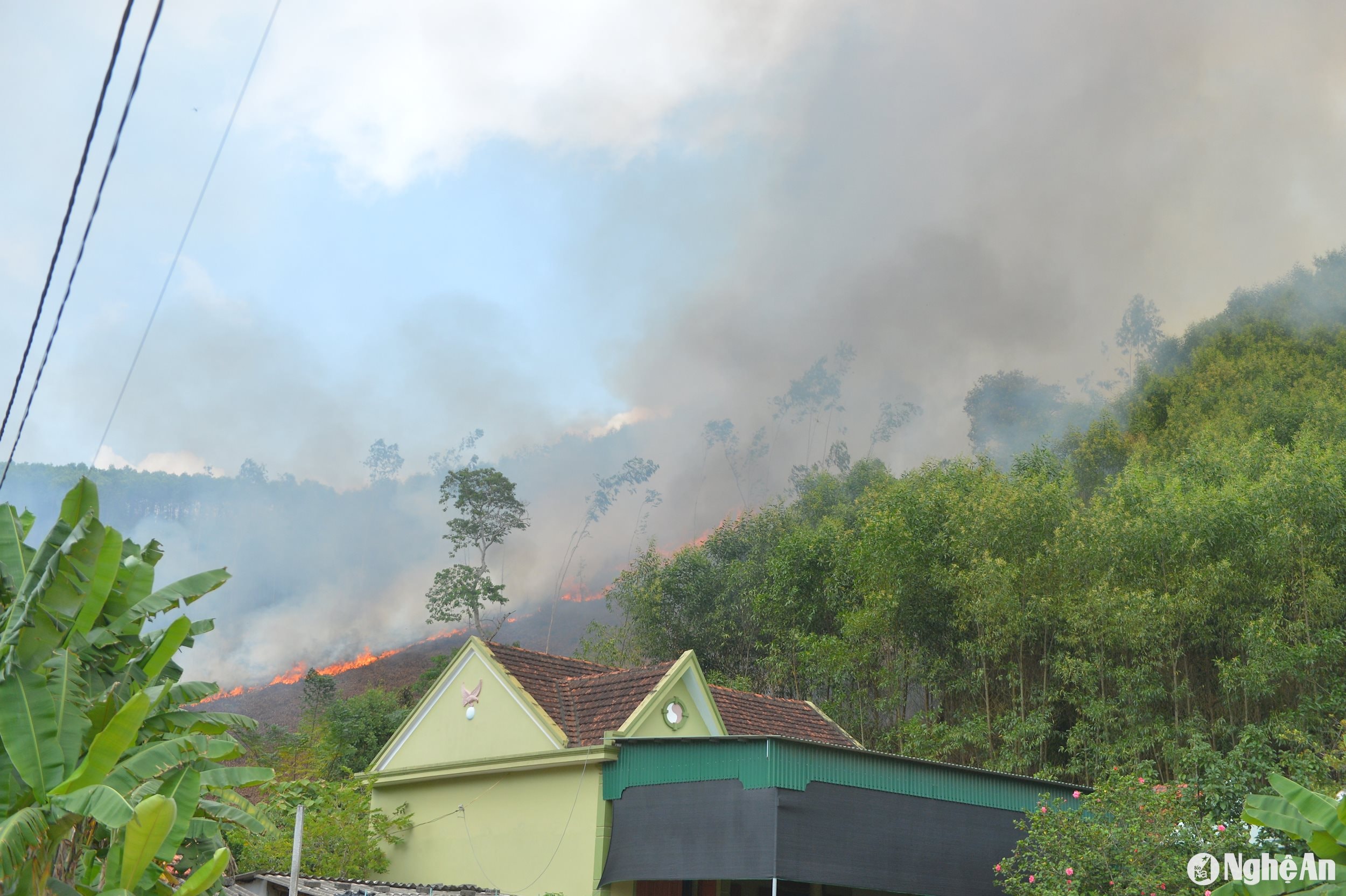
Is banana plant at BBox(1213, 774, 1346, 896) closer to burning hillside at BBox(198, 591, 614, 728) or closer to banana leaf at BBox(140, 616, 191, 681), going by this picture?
banana leaf at BBox(140, 616, 191, 681)

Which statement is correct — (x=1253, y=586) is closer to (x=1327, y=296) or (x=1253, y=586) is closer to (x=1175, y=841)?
(x=1175, y=841)

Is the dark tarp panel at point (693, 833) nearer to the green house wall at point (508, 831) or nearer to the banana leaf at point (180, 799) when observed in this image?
the green house wall at point (508, 831)

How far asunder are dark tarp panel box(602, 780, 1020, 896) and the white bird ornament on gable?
13.6 feet

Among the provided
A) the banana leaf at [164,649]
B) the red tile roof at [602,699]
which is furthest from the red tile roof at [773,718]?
the banana leaf at [164,649]

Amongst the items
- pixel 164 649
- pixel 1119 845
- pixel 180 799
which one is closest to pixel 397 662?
pixel 1119 845

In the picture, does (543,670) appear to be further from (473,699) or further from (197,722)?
(197,722)

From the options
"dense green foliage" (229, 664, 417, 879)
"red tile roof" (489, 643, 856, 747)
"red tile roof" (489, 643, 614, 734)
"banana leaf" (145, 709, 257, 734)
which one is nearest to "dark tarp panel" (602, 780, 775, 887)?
"red tile roof" (489, 643, 856, 747)

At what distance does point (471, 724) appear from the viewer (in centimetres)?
1898

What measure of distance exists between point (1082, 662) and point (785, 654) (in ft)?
44.6

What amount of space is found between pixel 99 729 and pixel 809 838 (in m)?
8.70

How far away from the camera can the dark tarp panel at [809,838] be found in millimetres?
13727

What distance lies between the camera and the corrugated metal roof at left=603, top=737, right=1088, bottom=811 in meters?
14.0

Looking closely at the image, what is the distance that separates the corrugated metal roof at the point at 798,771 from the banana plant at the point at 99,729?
6.16 m

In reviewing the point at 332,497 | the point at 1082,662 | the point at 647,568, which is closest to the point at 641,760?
the point at 1082,662
